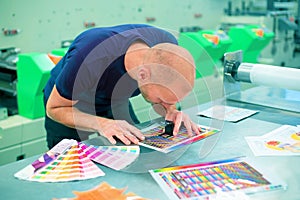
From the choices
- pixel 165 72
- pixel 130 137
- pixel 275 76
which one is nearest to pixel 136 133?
pixel 130 137

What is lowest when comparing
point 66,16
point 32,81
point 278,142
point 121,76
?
point 278,142

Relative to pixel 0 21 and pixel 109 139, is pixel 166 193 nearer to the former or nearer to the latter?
pixel 109 139

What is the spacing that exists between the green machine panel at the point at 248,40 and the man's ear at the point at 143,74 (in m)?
2.10

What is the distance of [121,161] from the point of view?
3.93 ft

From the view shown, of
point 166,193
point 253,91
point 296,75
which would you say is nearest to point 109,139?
point 166,193

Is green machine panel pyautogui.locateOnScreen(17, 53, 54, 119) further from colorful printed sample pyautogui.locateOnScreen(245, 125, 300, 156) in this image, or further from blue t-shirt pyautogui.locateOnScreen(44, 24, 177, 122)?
colorful printed sample pyautogui.locateOnScreen(245, 125, 300, 156)

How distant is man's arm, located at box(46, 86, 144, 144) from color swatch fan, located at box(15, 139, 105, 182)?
142 millimetres

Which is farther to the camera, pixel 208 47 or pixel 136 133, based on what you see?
pixel 208 47

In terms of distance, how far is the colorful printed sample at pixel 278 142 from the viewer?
4.23 ft

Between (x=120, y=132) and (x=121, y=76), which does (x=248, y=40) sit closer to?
(x=121, y=76)

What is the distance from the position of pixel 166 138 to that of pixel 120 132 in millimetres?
186

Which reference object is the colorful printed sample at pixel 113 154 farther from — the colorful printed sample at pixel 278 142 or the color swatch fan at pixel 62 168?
the colorful printed sample at pixel 278 142

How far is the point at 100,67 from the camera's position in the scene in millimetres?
1428

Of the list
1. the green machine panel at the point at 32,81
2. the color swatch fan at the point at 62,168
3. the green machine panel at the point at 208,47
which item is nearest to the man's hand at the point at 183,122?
the color swatch fan at the point at 62,168
